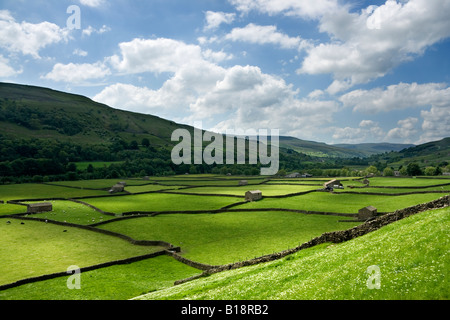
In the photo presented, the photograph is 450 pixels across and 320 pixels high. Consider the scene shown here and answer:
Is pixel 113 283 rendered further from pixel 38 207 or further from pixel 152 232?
pixel 38 207

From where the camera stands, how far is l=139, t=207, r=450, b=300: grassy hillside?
12711 mm

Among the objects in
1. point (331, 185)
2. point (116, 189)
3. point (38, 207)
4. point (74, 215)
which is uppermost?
point (331, 185)

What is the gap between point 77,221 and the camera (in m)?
61.4

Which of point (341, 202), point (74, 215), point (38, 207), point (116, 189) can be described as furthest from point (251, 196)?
point (38, 207)

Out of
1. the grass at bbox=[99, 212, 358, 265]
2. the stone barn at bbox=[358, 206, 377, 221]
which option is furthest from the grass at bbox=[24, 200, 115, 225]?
the stone barn at bbox=[358, 206, 377, 221]

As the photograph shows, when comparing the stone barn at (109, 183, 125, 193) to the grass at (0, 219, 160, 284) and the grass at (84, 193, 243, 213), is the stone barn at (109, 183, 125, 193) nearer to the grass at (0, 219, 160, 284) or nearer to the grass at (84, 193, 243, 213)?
the grass at (84, 193, 243, 213)

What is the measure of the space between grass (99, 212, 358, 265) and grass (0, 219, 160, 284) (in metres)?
5.52

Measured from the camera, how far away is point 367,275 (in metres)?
14.5

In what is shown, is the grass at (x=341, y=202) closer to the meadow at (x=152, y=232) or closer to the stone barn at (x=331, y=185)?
the meadow at (x=152, y=232)

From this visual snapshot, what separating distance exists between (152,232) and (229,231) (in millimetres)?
13544
